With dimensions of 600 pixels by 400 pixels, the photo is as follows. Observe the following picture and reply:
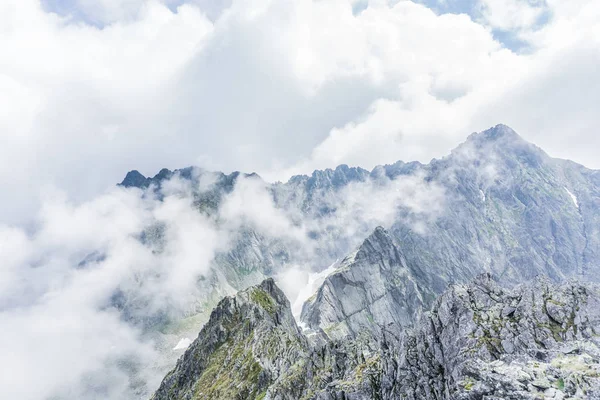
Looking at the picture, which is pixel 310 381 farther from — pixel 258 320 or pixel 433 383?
pixel 258 320

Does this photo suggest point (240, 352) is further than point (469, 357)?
Yes

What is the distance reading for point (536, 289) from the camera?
6303 cm

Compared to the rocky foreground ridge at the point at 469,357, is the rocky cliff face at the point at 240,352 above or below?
above

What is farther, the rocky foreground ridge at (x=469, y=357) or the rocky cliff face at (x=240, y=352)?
the rocky cliff face at (x=240, y=352)

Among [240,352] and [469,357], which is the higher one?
[240,352]

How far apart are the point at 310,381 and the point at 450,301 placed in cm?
3785

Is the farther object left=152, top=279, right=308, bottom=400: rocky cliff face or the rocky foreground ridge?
left=152, top=279, right=308, bottom=400: rocky cliff face

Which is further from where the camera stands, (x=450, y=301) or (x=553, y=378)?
(x=450, y=301)

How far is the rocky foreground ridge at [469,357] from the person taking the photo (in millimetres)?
31172

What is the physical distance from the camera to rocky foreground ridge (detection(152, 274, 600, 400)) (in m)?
31.2

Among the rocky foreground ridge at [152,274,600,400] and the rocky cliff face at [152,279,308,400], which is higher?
the rocky cliff face at [152,279,308,400]

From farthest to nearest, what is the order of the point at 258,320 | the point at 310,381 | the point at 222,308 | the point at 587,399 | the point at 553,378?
1. the point at 222,308
2. the point at 258,320
3. the point at 310,381
4. the point at 553,378
5. the point at 587,399

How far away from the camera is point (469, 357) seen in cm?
5344

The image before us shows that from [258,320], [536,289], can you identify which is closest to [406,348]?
[536,289]
